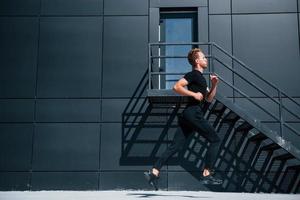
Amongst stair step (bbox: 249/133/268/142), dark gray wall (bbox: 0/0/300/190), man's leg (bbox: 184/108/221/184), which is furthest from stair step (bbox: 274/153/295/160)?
man's leg (bbox: 184/108/221/184)

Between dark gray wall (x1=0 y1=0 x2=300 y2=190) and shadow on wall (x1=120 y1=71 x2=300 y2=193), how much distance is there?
10cm

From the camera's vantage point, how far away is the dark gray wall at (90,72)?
1020 cm

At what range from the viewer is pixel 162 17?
11039 mm

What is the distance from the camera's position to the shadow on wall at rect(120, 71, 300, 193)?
32.9 feet

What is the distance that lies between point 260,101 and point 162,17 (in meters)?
3.21

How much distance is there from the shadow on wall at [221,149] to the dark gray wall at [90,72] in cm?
10

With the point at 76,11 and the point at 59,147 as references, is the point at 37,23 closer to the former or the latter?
the point at 76,11

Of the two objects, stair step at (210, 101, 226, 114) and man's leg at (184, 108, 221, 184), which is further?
stair step at (210, 101, 226, 114)

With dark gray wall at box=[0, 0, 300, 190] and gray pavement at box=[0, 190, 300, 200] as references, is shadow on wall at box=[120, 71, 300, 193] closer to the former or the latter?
dark gray wall at box=[0, 0, 300, 190]

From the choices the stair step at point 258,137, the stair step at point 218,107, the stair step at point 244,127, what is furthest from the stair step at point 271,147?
the stair step at point 218,107

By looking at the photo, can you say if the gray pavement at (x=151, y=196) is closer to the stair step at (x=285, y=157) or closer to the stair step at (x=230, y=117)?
the stair step at (x=285, y=157)

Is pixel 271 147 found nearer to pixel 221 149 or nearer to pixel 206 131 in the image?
pixel 221 149

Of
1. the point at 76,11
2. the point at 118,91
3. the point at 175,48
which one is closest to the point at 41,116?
the point at 118,91

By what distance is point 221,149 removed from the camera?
401 inches
